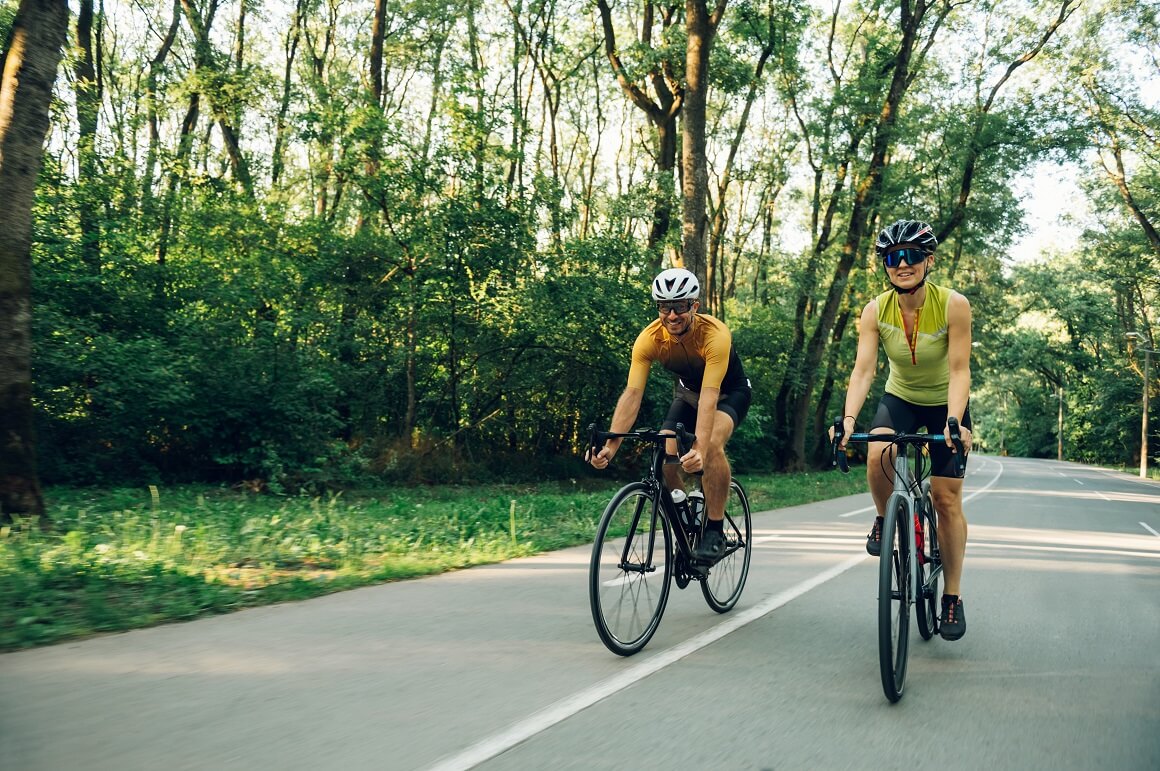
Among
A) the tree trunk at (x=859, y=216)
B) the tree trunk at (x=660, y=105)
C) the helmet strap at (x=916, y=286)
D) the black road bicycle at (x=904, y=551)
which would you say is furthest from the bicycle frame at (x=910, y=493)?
the tree trunk at (x=859, y=216)

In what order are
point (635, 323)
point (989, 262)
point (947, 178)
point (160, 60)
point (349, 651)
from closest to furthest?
1. point (349, 651)
2. point (635, 323)
3. point (160, 60)
4. point (947, 178)
5. point (989, 262)

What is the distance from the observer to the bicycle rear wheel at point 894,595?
3768mm

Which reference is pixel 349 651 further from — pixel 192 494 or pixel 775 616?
pixel 192 494

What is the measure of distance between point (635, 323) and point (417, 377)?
202 inches

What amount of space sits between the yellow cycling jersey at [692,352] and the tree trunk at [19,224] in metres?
6.43

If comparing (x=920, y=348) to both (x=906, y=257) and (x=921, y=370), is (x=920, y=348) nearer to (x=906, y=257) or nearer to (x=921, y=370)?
(x=921, y=370)

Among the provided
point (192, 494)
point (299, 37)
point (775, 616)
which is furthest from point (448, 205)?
point (775, 616)

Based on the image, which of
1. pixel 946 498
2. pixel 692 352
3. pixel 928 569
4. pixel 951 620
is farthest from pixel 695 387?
Result: pixel 951 620

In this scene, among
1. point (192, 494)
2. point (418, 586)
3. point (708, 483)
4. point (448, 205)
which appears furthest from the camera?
point (448, 205)

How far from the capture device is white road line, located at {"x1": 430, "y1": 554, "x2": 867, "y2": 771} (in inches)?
123

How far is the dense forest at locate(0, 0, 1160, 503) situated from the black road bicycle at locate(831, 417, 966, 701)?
1190 cm

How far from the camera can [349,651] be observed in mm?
4594

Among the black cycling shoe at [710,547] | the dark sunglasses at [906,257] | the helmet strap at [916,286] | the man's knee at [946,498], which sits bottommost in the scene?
the black cycling shoe at [710,547]

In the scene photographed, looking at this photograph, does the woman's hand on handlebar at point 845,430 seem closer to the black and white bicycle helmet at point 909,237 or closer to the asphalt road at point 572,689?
the black and white bicycle helmet at point 909,237
